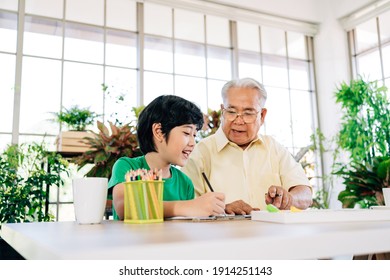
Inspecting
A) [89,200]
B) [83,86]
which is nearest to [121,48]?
[83,86]

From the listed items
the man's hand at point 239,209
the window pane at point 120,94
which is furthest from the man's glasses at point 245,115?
the window pane at point 120,94

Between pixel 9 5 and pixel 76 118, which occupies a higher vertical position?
pixel 9 5

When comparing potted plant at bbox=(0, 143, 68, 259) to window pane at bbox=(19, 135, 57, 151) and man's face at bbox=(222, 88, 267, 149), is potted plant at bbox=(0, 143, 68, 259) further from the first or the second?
Answer: man's face at bbox=(222, 88, 267, 149)

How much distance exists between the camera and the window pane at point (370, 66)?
5.21 m

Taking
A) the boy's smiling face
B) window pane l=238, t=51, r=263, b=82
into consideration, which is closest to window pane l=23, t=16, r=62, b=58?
window pane l=238, t=51, r=263, b=82

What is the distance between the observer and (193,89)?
4965 millimetres

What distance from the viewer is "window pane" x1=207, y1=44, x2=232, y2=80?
512cm

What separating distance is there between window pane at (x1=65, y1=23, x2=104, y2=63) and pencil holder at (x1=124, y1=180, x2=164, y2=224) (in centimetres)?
372

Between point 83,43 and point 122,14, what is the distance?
0.61 metres

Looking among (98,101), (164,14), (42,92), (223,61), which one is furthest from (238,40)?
(42,92)

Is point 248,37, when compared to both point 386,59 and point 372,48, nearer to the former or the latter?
point 372,48

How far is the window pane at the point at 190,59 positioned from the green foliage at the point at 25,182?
2090 mm

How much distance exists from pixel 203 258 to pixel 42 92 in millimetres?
4037
